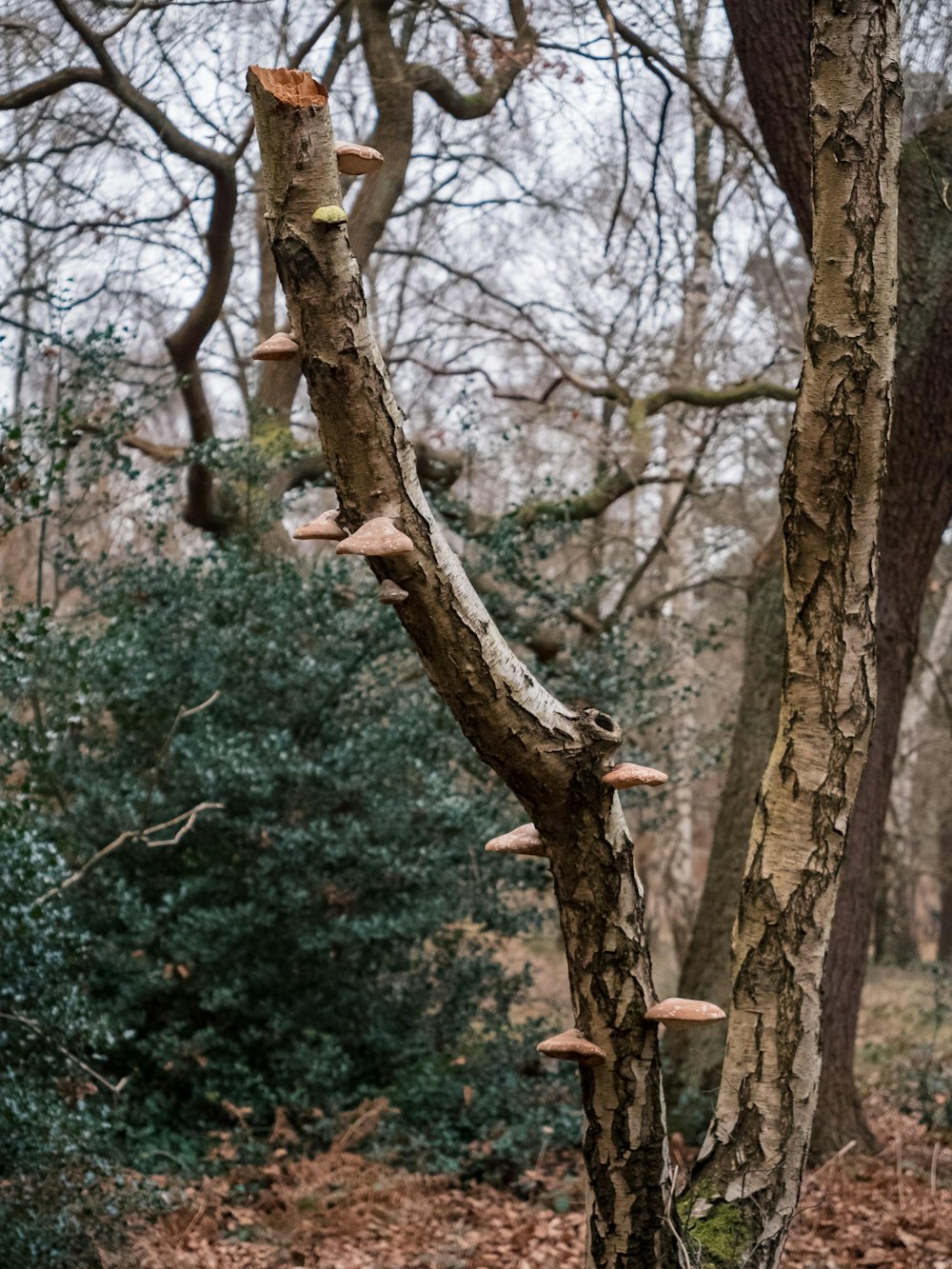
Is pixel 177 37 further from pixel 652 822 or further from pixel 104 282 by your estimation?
pixel 652 822

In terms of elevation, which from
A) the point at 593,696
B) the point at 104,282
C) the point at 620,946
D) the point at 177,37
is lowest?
the point at 620,946

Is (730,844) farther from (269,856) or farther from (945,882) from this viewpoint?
(945,882)

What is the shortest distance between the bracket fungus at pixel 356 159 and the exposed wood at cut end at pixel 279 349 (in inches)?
15.3

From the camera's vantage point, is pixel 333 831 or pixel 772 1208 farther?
pixel 333 831

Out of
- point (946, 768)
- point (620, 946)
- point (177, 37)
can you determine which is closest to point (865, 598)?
point (620, 946)

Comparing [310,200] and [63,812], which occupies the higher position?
[310,200]

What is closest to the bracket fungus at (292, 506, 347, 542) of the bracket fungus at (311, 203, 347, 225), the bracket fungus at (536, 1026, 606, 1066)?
the bracket fungus at (311, 203, 347, 225)

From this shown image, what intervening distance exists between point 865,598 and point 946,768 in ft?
48.6

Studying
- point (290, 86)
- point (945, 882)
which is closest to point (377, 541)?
point (290, 86)

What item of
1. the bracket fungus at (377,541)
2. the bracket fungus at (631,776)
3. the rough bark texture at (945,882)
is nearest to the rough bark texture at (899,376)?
the bracket fungus at (631,776)

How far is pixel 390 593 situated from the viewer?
8.16 ft

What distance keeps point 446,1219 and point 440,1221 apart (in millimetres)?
62

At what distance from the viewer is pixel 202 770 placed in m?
6.41

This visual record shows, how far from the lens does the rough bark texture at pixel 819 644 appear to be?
9.87 feet
